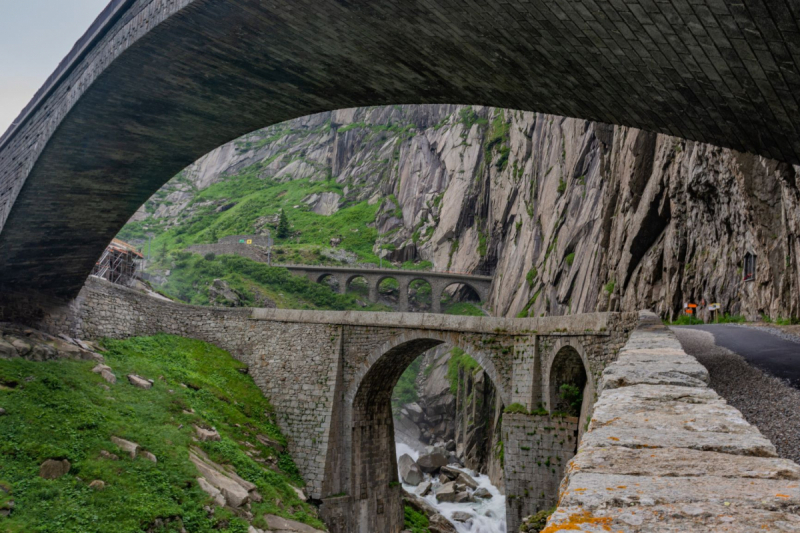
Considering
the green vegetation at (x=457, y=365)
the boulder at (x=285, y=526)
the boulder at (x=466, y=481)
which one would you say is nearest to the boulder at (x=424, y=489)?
Result: the boulder at (x=466, y=481)

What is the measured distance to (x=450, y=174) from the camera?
6681cm

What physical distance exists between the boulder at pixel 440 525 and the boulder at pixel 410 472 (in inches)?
211

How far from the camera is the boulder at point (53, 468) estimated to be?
11.2 meters

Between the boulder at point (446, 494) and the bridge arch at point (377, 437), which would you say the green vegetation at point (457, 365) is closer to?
the boulder at point (446, 494)

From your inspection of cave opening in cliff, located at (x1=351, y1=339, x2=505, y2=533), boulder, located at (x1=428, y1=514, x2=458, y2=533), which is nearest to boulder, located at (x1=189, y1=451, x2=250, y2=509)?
cave opening in cliff, located at (x1=351, y1=339, x2=505, y2=533)

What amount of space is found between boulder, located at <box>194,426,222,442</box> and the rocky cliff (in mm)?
16323

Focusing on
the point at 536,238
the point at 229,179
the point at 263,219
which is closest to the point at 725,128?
the point at 536,238

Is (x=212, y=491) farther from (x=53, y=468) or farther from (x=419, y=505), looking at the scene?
(x=419, y=505)

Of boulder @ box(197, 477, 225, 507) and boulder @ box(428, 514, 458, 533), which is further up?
boulder @ box(197, 477, 225, 507)

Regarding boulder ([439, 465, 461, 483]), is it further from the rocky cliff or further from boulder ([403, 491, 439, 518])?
the rocky cliff

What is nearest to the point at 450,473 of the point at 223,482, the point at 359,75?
the point at 223,482

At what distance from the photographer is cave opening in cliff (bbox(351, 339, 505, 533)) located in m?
21.2

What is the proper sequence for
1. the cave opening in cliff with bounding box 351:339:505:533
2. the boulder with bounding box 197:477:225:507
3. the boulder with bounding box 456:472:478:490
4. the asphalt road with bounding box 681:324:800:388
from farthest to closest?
the boulder with bounding box 456:472:478:490 → the cave opening in cliff with bounding box 351:339:505:533 → the boulder with bounding box 197:477:225:507 → the asphalt road with bounding box 681:324:800:388

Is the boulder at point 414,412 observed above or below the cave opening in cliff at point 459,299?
below
